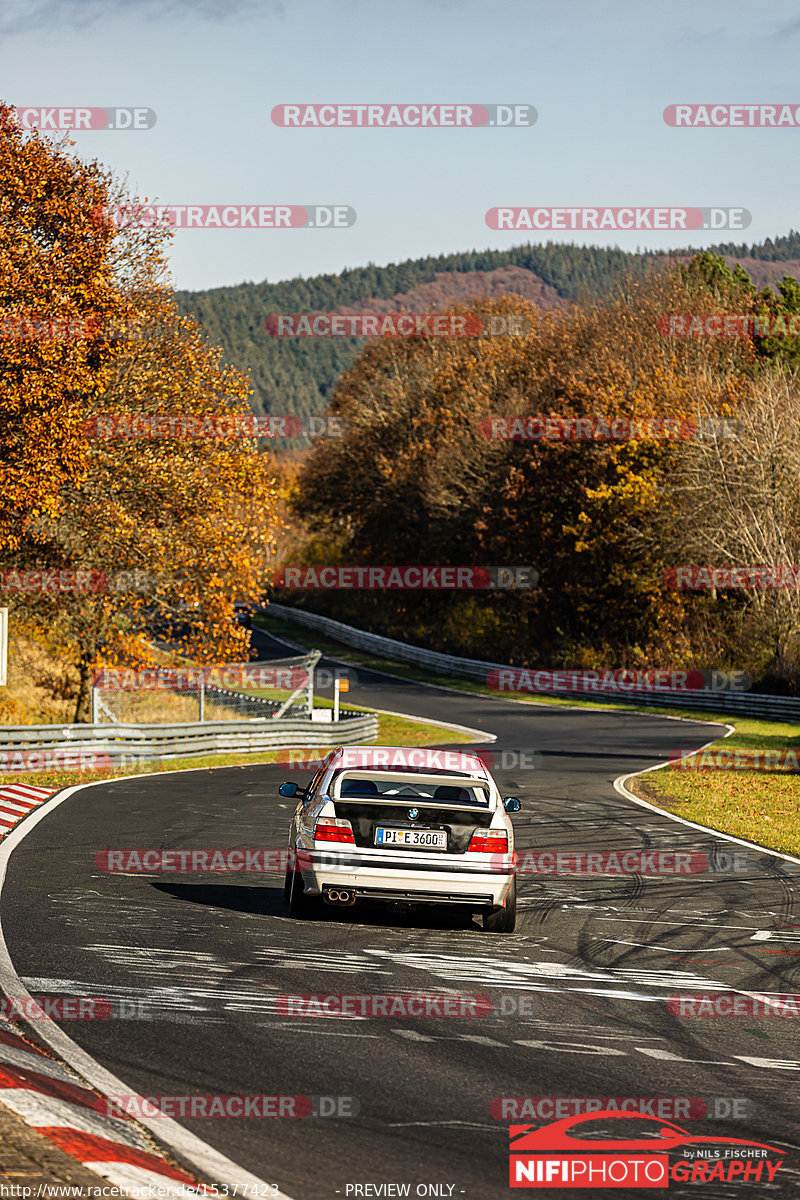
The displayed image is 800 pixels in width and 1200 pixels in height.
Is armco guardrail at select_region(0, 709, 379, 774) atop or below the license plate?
below

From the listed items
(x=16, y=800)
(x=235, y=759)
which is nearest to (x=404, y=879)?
→ (x=16, y=800)

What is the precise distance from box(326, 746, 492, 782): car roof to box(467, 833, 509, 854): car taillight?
850mm

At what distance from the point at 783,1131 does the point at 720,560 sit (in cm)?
3983

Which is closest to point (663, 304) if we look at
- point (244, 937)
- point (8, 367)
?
point (8, 367)

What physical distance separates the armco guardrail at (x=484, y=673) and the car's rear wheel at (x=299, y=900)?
30318 millimetres

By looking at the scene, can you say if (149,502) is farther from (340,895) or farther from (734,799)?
A: (340,895)

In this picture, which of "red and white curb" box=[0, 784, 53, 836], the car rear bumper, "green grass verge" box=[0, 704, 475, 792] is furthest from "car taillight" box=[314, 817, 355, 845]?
"green grass verge" box=[0, 704, 475, 792]

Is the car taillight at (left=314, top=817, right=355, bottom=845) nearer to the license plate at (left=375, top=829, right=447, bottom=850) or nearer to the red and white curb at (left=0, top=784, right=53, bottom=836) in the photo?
the license plate at (left=375, top=829, right=447, bottom=850)

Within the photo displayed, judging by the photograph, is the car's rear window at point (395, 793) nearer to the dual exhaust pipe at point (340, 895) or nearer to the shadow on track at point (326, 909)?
the dual exhaust pipe at point (340, 895)

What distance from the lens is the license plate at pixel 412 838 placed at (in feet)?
30.6

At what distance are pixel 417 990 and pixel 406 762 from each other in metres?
3.00

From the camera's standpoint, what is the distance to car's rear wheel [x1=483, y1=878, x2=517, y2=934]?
964cm

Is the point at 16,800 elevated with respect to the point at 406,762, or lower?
lower

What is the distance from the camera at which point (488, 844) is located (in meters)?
9.40
